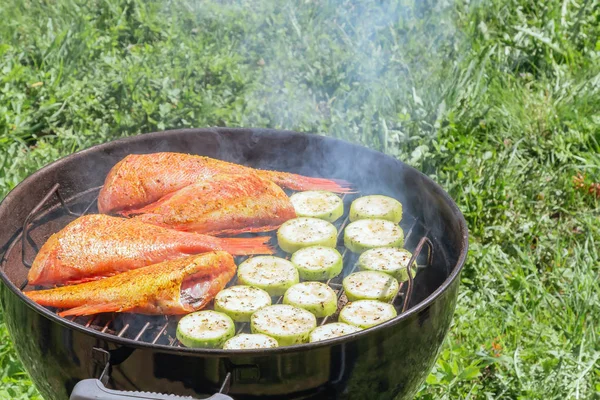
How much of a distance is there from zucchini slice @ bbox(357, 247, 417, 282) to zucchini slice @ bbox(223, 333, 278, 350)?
25.2 inches

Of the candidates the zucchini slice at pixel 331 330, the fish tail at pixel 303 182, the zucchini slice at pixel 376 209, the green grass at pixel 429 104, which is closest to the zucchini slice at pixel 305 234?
the zucchini slice at pixel 376 209

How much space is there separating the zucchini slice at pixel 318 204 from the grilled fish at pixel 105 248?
18.2 inches

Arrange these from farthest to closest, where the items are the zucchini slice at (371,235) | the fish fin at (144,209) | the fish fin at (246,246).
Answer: the fish fin at (144,209) < the zucchini slice at (371,235) < the fish fin at (246,246)

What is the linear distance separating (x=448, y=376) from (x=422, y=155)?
1828 millimetres

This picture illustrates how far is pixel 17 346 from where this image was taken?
2.76 meters

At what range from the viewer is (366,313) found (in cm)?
275

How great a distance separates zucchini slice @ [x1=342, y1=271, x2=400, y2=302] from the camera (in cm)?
285

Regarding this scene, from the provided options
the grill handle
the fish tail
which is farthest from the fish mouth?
the fish tail

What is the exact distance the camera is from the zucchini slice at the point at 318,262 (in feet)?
9.73

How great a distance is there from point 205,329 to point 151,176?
0.95 m

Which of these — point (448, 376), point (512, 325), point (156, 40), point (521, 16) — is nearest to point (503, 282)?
point (512, 325)

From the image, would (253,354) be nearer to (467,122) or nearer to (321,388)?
(321,388)

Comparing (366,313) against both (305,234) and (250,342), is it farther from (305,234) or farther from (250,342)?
(305,234)

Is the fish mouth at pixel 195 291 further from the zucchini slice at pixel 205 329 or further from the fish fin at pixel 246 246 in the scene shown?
the fish fin at pixel 246 246
